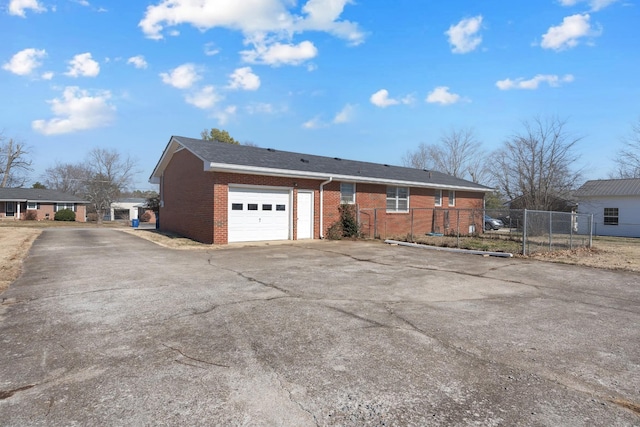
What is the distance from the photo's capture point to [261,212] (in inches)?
593

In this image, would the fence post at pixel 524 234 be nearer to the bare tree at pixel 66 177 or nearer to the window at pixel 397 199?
the window at pixel 397 199

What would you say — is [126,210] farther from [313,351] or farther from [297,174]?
[313,351]

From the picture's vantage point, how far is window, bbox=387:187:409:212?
19734 mm

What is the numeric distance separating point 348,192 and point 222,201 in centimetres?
652

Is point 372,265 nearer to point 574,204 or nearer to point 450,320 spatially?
point 450,320

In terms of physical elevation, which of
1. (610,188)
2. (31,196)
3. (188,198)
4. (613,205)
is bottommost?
(188,198)

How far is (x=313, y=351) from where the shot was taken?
12.3 ft

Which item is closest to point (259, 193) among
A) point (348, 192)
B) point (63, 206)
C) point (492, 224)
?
point (348, 192)

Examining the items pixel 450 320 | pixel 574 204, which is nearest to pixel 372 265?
pixel 450 320

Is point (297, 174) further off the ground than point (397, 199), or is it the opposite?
point (297, 174)

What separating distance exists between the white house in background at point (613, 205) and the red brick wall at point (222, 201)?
13389 millimetres

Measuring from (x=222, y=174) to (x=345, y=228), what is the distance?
6356 millimetres

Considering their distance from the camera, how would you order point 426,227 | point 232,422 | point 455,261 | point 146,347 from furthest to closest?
point 426,227 < point 455,261 < point 146,347 < point 232,422

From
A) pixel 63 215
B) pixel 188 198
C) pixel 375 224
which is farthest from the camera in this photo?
pixel 63 215
